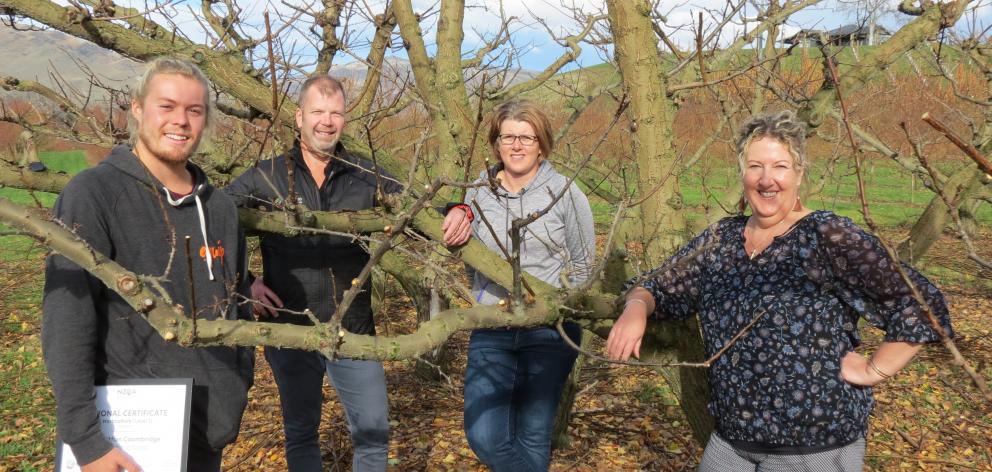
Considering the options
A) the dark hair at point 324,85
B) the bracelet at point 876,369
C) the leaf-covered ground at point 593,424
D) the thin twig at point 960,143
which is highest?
the dark hair at point 324,85

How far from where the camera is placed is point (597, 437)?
4.61 metres

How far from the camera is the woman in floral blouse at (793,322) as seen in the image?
1831 mm

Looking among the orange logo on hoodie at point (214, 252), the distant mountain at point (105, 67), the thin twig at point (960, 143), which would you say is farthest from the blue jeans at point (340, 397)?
the thin twig at point (960, 143)

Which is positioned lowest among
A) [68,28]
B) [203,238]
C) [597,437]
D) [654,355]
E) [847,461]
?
[597,437]

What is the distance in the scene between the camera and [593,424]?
190 inches

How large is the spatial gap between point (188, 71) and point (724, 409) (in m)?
1.86

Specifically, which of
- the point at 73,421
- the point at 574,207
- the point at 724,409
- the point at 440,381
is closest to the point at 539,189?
the point at 574,207

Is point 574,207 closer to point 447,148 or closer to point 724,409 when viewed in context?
point 724,409

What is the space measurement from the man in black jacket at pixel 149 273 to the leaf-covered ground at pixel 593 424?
2.09 metres

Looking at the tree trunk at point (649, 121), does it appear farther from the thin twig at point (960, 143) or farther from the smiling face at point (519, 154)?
the thin twig at point (960, 143)

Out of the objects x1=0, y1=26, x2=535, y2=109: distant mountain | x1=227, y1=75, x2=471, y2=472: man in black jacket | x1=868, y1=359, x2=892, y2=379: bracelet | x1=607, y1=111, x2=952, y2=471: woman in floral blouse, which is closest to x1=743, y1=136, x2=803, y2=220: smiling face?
x1=607, y1=111, x2=952, y2=471: woman in floral blouse

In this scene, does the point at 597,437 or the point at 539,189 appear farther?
the point at 597,437

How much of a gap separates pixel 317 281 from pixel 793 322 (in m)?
1.71

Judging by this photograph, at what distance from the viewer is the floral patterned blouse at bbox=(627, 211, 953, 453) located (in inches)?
71.6
